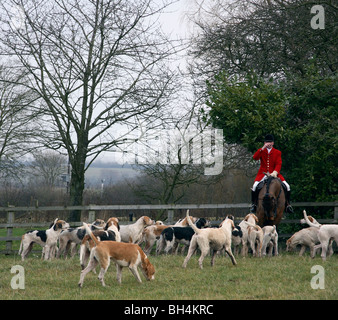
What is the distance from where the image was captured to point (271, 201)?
11.8m

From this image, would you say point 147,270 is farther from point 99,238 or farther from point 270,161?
point 270,161

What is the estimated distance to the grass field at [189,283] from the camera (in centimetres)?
729

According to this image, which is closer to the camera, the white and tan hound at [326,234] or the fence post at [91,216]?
the white and tan hound at [326,234]

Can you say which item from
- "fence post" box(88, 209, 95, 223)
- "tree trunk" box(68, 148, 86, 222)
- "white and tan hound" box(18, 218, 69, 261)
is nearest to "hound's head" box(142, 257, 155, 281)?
"white and tan hound" box(18, 218, 69, 261)

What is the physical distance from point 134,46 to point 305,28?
5.82 meters

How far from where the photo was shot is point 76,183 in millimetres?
17797

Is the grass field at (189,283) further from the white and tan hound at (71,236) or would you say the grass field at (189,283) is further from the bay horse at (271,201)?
the bay horse at (271,201)

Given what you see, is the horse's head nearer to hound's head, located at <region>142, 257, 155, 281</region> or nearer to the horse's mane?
the horse's mane

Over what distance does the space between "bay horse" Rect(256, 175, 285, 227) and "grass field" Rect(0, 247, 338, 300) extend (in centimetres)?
134

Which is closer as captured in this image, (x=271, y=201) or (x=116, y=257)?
(x=116, y=257)

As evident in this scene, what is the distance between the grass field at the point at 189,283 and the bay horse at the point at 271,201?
1.34 m

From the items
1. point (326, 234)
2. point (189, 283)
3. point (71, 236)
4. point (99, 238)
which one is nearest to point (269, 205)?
point (326, 234)

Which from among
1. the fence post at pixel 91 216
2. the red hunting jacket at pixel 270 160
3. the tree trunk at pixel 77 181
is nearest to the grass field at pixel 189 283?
the red hunting jacket at pixel 270 160

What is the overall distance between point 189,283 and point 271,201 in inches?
165
